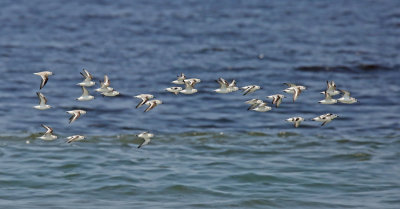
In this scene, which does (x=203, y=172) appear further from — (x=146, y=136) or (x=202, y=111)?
(x=202, y=111)

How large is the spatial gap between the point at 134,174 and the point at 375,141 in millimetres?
11484

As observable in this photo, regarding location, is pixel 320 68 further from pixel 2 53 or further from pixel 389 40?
pixel 2 53

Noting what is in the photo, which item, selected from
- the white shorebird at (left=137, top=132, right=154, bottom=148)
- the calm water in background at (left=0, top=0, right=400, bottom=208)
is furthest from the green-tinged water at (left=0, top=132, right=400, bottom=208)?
the white shorebird at (left=137, top=132, right=154, bottom=148)

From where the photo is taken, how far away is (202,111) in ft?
138

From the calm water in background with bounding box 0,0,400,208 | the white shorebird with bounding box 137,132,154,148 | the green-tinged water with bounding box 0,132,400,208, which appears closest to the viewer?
the green-tinged water with bounding box 0,132,400,208

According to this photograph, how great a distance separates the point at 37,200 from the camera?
2827 cm

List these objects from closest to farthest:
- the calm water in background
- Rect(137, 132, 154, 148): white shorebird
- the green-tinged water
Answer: the green-tinged water → the calm water in background → Rect(137, 132, 154, 148): white shorebird

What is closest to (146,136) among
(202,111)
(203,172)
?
(203,172)

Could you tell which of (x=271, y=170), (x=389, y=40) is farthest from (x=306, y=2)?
(x=271, y=170)

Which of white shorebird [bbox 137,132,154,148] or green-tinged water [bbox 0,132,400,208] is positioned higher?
white shorebird [bbox 137,132,154,148]

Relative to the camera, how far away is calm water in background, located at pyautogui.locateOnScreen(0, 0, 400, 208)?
29.8 meters

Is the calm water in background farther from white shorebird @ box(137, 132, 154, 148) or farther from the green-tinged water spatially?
white shorebird @ box(137, 132, 154, 148)

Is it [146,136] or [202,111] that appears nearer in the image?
[146,136]

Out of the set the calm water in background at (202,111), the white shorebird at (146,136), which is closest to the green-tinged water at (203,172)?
the calm water in background at (202,111)
